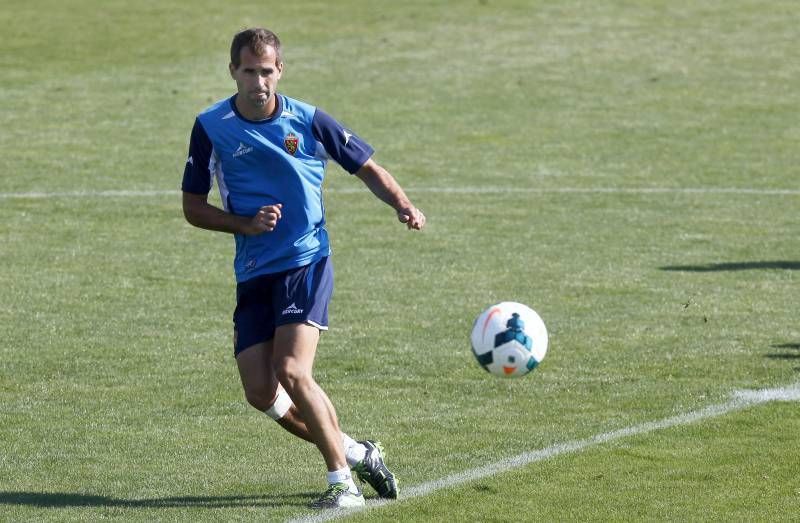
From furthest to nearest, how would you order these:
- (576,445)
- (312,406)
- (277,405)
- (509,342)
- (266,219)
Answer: (576,445) → (509,342) → (277,405) → (312,406) → (266,219)

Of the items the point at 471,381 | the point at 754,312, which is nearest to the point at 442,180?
the point at 754,312

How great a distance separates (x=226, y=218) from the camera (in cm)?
862

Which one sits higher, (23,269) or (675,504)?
(675,504)

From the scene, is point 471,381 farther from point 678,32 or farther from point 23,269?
point 678,32

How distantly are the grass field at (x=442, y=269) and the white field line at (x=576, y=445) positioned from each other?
0.17 feet

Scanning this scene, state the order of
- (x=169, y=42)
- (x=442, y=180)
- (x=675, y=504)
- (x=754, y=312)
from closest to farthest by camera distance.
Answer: (x=675, y=504)
(x=754, y=312)
(x=442, y=180)
(x=169, y=42)

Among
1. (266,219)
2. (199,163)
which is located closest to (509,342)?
(266,219)

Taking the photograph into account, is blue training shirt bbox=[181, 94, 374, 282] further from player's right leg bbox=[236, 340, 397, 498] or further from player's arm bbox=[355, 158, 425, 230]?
player's right leg bbox=[236, 340, 397, 498]

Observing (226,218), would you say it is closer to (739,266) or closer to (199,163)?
(199,163)

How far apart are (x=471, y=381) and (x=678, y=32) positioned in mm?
24267

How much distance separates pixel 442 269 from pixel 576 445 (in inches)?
255

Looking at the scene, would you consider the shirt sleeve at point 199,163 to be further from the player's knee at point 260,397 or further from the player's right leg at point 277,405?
the player's knee at point 260,397

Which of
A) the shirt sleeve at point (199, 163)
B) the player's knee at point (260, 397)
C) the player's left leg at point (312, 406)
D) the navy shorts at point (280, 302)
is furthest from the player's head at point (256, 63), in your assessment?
the player's knee at point (260, 397)

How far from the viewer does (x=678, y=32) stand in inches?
1366
